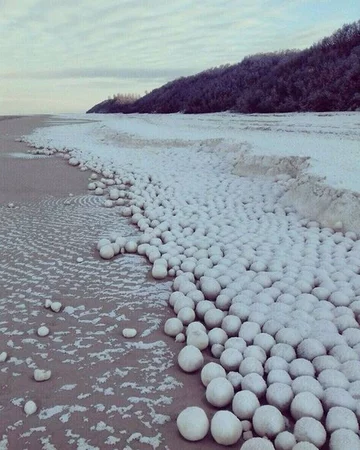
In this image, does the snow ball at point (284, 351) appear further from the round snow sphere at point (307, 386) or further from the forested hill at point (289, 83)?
the forested hill at point (289, 83)

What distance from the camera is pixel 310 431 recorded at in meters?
1.76

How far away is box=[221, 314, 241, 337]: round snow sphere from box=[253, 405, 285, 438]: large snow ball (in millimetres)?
646

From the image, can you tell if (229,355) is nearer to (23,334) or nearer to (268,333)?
(268,333)

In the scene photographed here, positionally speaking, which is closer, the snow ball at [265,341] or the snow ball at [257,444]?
the snow ball at [257,444]

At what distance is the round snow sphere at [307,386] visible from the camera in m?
1.97

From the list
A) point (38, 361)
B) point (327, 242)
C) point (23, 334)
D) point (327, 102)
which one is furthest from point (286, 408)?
point (327, 102)

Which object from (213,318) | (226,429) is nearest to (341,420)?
(226,429)

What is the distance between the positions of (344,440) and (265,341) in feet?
2.20

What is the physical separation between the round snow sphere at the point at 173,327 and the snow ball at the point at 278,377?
0.65 m

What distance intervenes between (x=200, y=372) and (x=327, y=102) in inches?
486

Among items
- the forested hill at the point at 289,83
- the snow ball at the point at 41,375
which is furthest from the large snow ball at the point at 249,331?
the forested hill at the point at 289,83

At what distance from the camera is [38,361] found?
234 cm

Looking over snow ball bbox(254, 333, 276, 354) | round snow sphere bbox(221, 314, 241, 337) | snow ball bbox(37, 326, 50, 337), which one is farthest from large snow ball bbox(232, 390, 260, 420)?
snow ball bbox(37, 326, 50, 337)

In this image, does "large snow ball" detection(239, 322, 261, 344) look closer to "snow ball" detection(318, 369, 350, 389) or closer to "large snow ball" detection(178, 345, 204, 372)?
"large snow ball" detection(178, 345, 204, 372)
